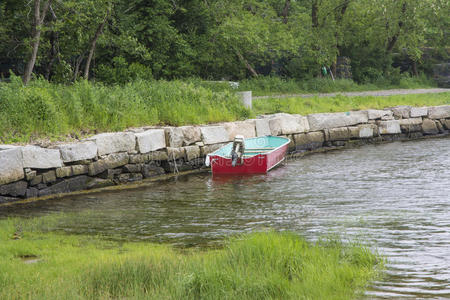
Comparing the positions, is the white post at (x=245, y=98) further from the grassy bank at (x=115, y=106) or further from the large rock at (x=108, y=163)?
the large rock at (x=108, y=163)

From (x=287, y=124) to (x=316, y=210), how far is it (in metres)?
9.12

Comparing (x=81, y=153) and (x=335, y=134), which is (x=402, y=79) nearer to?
(x=335, y=134)

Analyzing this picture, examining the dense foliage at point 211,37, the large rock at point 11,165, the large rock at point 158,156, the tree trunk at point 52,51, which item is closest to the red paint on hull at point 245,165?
the large rock at point 158,156

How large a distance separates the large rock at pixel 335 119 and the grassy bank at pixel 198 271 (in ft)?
41.7

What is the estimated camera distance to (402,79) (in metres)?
29.5

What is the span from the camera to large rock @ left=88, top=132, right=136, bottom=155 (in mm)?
13414

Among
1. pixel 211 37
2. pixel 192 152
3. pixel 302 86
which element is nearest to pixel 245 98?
pixel 192 152

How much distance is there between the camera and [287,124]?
18.8 m

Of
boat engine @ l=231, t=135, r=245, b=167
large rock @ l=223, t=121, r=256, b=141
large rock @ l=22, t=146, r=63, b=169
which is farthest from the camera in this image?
large rock @ l=223, t=121, r=256, b=141

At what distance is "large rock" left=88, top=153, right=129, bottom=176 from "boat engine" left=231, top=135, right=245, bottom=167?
284 cm

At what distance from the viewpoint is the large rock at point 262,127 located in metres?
17.9

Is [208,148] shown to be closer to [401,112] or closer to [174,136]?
[174,136]

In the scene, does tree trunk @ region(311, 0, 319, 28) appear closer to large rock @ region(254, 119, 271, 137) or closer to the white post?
the white post

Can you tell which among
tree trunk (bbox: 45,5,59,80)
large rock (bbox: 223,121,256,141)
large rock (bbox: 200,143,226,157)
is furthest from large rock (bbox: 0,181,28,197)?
tree trunk (bbox: 45,5,59,80)
